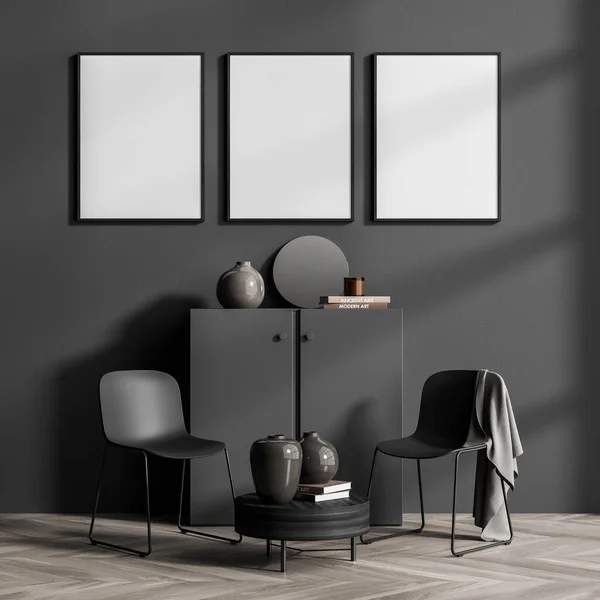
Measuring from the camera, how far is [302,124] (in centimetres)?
495

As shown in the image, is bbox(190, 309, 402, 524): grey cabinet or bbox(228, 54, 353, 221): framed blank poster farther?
bbox(228, 54, 353, 221): framed blank poster

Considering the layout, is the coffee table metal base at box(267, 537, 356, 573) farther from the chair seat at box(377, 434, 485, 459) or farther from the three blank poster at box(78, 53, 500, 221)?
the three blank poster at box(78, 53, 500, 221)

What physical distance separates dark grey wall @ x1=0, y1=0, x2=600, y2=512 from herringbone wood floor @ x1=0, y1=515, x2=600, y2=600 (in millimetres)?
575

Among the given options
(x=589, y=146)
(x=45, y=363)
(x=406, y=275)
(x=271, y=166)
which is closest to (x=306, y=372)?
(x=406, y=275)

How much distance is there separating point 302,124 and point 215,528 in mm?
2223

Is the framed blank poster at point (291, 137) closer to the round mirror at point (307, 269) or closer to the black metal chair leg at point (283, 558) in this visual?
the round mirror at point (307, 269)

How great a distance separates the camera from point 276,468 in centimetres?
368

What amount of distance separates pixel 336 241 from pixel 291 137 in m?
0.63

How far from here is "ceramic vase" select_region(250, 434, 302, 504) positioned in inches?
145

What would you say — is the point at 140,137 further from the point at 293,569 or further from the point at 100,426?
the point at 293,569

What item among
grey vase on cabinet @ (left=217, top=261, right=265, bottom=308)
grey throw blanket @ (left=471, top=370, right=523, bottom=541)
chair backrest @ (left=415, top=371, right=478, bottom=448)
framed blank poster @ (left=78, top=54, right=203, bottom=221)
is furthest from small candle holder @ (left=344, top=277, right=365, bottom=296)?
framed blank poster @ (left=78, top=54, right=203, bottom=221)

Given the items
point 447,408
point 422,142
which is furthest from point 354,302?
point 422,142

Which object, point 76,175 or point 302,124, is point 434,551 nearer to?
point 302,124

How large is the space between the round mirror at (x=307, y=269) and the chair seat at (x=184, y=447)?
1.00 meters
